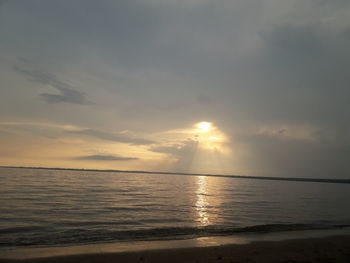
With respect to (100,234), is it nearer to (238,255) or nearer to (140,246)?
(140,246)

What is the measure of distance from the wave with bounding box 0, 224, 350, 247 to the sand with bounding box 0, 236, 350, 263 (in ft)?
12.5

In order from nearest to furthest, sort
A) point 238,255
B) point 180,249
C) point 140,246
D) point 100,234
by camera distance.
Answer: point 238,255 → point 180,249 → point 140,246 → point 100,234

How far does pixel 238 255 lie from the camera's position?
12461mm

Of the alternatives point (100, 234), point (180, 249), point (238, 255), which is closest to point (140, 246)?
point (180, 249)

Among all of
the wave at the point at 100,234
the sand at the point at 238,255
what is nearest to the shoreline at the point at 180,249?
the sand at the point at 238,255

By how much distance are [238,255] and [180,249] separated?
326cm

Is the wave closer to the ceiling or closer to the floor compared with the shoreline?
closer to the floor

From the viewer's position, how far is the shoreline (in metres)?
11.8

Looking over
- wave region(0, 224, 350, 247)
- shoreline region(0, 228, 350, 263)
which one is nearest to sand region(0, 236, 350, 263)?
shoreline region(0, 228, 350, 263)

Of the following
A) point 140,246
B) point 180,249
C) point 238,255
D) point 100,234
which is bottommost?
point 100,234

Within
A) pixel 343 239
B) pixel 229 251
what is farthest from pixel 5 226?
pixel 343 239

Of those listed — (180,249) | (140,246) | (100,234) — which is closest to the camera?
(180,249)

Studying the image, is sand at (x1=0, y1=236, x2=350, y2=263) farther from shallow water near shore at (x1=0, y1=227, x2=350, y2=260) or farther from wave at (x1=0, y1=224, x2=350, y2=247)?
wave at (x1=0, y1=224, x2=350, y2=247)

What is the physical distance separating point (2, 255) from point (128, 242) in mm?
6704
